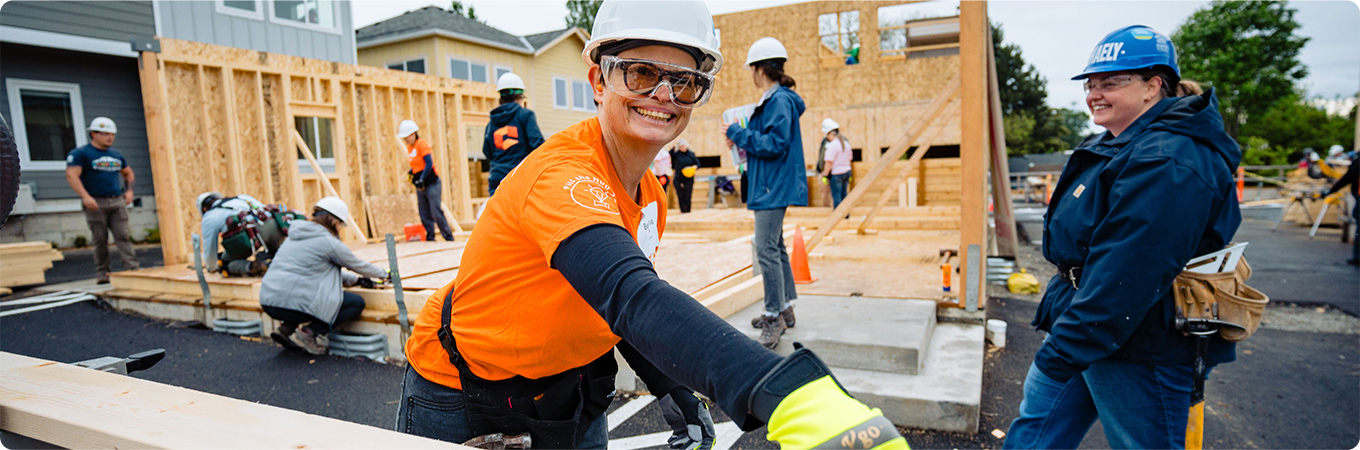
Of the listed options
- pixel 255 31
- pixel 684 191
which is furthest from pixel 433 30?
pixel 684 191

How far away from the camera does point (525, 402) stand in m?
1.53

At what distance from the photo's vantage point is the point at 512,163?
6707 millimetres

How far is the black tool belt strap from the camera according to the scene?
2164 millimetres

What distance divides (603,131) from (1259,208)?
24.2 m

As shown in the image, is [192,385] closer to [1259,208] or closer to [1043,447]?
[1043,447]

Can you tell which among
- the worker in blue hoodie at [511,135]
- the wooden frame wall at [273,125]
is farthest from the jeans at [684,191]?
the worker in blue hoodie at [511,135]

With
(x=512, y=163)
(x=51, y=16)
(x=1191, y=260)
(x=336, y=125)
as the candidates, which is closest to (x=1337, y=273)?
(x=1191, y=260)

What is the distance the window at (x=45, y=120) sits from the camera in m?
11.3

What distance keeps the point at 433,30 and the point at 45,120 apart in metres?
9.56

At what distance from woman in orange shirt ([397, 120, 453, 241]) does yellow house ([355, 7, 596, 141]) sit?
11.8 metres

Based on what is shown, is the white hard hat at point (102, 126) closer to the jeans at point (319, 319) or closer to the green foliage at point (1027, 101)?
the jeans at point (319, 319)

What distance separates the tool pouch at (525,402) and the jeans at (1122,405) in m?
1.72

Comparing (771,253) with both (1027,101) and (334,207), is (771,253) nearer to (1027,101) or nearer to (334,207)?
(334,207)

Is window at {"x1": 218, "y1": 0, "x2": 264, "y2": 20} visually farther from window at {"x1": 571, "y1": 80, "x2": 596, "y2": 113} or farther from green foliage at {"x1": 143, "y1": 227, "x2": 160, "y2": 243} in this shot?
window at {"x1": 571, "y1": 80, "x2": 596, "y2": 113}
